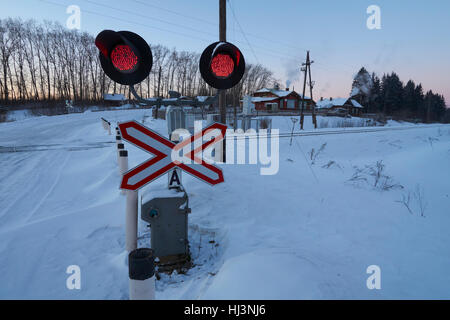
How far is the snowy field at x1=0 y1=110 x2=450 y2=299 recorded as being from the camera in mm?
2262

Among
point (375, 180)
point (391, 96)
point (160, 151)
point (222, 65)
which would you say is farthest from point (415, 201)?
point (391, 96)

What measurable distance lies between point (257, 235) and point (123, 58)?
255cm

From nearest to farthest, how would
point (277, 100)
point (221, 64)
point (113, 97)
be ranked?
1. point (221, 64)
2. point (277, 100)
3. point (113, 97)

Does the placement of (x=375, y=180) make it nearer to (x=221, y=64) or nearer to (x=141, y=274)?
(x=221, y=64)

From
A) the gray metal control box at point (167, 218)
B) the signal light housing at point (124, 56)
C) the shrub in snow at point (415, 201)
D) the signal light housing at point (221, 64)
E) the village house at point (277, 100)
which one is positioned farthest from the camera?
the village house at point (277, 100)

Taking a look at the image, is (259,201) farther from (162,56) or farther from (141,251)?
(162,56)

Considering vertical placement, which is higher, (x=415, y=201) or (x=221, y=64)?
(x=221, y=64)

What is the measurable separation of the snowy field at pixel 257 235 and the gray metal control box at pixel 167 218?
0.32 metres

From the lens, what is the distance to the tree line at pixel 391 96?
233 ft

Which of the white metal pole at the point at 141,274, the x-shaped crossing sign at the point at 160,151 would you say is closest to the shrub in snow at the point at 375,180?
the x-shaped crossing sign at the point at 160,151

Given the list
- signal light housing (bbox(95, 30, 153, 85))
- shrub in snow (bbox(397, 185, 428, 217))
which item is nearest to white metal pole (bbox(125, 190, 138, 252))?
signal light housing (bbox(95, 30, 153, 85))

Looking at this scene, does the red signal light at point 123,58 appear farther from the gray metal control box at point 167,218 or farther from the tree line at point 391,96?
the tree line at point 391,96

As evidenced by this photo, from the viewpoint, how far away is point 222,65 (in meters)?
2.24
